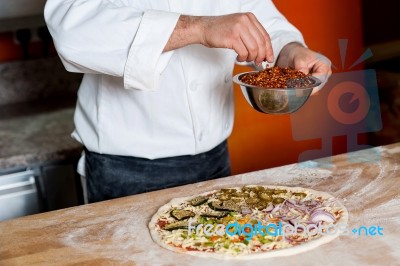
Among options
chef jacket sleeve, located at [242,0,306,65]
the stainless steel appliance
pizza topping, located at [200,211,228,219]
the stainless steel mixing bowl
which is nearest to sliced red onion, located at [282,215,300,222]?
pizza topping, located at [200,211,228,219]

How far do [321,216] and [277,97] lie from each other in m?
0.32

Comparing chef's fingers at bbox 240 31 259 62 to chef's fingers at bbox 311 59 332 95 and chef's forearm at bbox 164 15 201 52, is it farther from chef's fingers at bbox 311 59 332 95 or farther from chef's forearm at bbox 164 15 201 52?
chef's fingers at bbox 311 59 332 95

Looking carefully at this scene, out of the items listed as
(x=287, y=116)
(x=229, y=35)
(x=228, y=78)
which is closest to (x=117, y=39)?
(x=229, y=35)

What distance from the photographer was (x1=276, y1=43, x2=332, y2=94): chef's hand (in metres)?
1.83

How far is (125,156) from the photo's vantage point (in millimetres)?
1957

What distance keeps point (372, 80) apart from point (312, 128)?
44 centimetres

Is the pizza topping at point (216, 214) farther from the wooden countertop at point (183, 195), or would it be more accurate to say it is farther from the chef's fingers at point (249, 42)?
the chef's fingers at point (249, 42)

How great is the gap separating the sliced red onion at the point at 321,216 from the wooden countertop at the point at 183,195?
50 millimetres

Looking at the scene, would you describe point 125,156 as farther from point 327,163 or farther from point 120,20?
point 327,163

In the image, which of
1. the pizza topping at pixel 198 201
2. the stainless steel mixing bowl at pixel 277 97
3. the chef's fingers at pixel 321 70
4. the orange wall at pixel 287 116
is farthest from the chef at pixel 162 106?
the orange wall at pixel 287 116

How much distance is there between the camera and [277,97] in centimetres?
163

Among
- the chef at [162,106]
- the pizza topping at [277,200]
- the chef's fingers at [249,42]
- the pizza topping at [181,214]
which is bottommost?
the pizza topping at [277,200]

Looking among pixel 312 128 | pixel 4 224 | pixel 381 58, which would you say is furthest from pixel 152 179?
pixel 381 58

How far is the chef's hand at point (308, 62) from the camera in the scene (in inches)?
72.1
